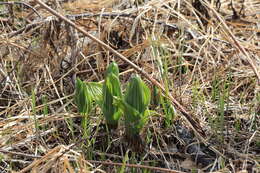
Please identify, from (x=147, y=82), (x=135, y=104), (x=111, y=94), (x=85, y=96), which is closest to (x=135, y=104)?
(x=135, y=104)

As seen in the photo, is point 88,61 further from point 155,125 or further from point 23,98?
point 155,125

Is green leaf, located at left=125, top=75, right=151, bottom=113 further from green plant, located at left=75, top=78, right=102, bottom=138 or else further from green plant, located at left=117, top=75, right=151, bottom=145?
green plant, located at left=75, top=78, right=102, bottom=138

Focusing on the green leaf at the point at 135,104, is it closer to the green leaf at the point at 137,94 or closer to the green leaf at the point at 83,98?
→ the green leaf at the point at 137,94

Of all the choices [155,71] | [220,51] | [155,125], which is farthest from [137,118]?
[220,51]

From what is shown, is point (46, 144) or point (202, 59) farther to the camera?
point (202, 59)

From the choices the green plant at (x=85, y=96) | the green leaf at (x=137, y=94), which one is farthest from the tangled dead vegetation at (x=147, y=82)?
the green leaf at (x=137, y=94)

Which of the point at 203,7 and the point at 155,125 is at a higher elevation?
the point at 203,7

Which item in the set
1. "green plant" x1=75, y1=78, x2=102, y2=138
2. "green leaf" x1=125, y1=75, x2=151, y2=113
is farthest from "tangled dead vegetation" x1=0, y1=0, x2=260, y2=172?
"green leaf" x1=125, y1=75, x2=151, y2=113
